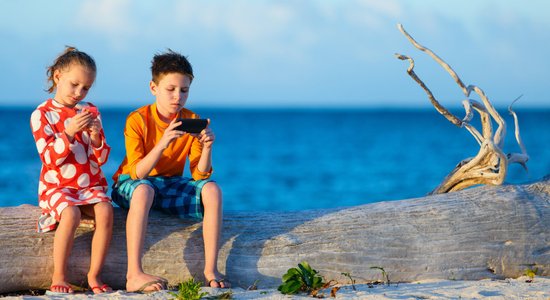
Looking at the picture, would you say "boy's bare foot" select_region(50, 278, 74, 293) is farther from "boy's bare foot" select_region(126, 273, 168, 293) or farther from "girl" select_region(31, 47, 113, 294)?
"boy's bare foot" select_region(126, 273, 168, 293)

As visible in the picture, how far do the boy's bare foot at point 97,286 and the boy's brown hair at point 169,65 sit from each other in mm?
1448

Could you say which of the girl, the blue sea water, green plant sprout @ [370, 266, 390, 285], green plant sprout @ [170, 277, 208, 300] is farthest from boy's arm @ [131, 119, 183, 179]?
the blue sea water

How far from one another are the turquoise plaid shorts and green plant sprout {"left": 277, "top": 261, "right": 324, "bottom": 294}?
2.61ft

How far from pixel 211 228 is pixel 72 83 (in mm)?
1371

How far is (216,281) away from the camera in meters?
5.30

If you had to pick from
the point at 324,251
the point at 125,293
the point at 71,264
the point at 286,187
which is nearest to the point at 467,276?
→ the point at 324,251

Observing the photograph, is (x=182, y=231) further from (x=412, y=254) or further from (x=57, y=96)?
(x=412, y=254)

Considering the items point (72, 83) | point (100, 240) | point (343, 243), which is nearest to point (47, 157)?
point (72, 83)

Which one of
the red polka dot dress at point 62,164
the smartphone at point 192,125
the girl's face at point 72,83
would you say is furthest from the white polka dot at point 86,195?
the smartphone at point 192,125

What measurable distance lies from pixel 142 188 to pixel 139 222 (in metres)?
0.23

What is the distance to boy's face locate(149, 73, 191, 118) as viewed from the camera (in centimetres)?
554

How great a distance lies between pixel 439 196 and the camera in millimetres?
6184

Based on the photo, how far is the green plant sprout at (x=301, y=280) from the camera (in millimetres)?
5117

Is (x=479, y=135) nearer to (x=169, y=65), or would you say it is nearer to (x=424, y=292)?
(x=424, y=292)
